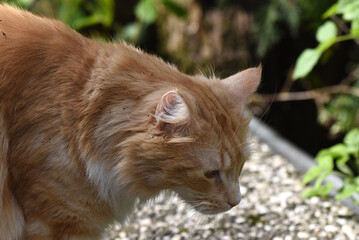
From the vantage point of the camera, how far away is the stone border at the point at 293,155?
339cm

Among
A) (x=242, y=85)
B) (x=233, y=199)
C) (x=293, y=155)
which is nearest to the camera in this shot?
(x=233, y=199)

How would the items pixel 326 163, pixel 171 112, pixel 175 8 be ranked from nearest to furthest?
pixel 171 112
pixel 326 163
pixel 175 8

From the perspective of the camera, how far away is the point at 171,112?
1.95m

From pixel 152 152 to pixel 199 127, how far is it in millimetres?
195

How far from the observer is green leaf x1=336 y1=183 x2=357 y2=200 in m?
2.89

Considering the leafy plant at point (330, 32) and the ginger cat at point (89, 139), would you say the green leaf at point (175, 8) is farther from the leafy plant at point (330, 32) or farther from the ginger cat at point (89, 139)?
the ginger cat at point (89, 139)

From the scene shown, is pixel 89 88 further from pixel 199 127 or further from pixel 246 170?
pixel 246 170

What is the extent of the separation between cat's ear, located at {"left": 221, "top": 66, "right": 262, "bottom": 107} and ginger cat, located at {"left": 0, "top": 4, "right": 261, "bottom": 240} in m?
0.11

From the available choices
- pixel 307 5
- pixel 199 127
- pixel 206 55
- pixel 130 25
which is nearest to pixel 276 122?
pixel 206 55

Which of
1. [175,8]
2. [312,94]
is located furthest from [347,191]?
[175,8]

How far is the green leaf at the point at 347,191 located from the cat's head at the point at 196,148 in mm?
908

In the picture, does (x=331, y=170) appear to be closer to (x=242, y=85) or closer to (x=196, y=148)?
(x=242, y=85)

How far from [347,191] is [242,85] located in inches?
40.9

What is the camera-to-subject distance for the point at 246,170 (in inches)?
148
